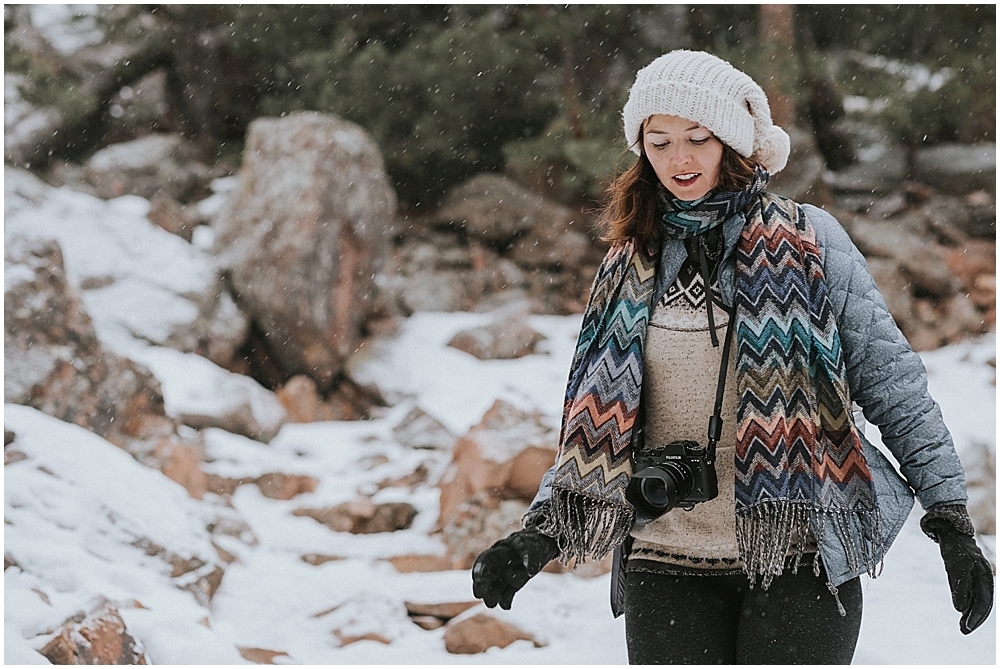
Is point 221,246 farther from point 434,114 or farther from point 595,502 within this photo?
point 595,502

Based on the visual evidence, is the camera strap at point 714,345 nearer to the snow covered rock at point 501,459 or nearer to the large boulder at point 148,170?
the snow covered rock at point 501,459

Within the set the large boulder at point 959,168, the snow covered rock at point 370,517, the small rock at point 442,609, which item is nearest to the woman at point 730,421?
the small rock at point 442,609

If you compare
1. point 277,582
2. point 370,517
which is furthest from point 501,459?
point 277,582

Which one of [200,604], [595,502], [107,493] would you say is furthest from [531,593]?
[595,502]

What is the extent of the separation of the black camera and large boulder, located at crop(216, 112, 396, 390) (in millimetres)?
6824

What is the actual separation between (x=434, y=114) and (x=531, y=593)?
7007mm

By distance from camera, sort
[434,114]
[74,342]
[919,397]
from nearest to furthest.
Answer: [919,397] → [74,342] → [434,114]

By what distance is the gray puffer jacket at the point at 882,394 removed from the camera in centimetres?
133

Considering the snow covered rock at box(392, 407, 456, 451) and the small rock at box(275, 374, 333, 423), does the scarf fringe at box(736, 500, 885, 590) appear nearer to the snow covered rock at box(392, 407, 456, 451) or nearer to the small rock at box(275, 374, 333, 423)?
the snow covered rock at box(392, 407, 456, 451)

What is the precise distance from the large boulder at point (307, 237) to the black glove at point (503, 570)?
6804 mm

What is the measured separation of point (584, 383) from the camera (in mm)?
1485

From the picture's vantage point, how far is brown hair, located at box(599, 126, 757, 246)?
147cm

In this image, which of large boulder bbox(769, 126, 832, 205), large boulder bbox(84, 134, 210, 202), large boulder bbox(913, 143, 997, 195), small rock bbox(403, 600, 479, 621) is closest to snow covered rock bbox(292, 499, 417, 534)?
small rock bbox(403, 600, 479, 621)

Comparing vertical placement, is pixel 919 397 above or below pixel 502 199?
below
